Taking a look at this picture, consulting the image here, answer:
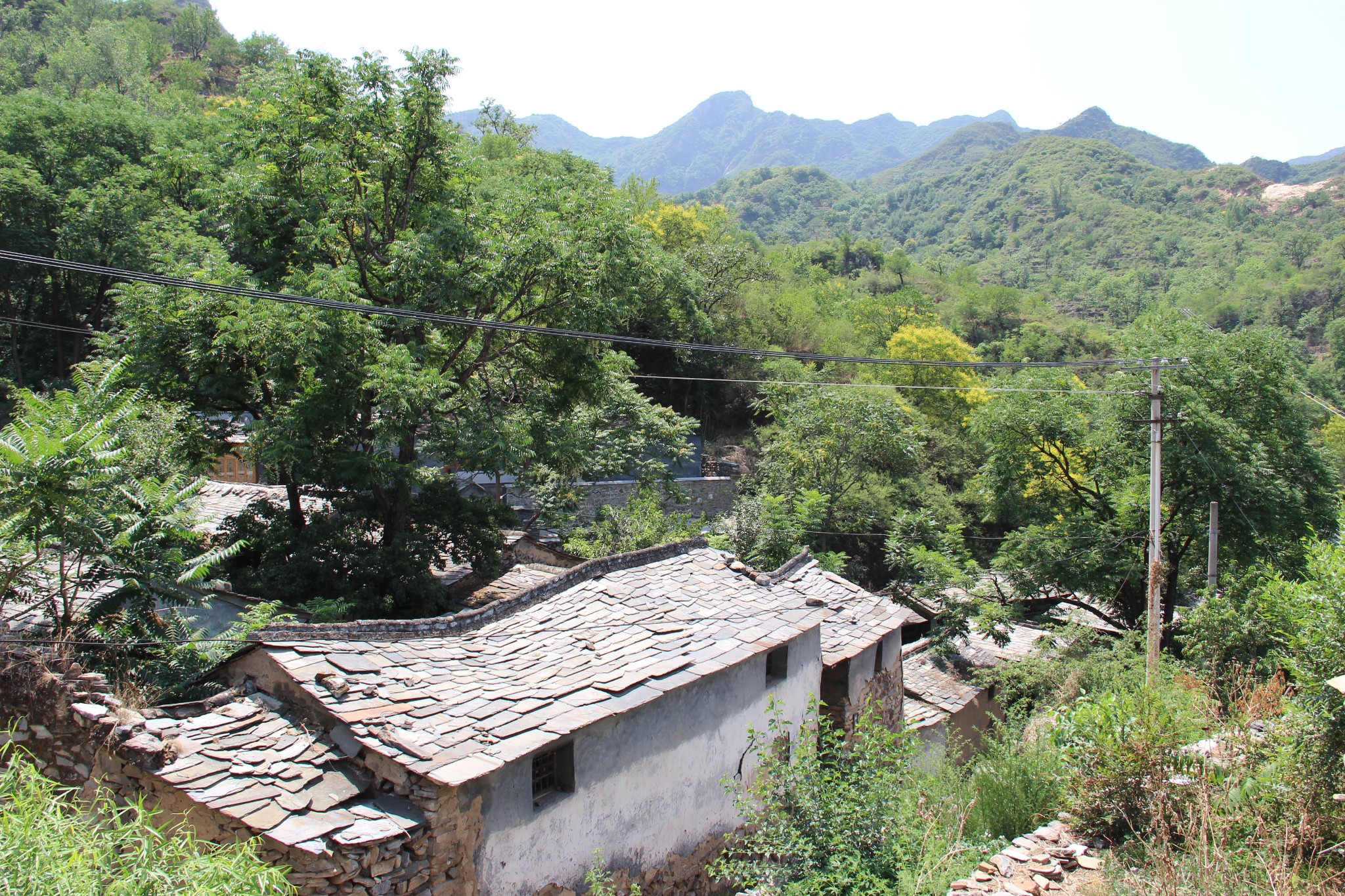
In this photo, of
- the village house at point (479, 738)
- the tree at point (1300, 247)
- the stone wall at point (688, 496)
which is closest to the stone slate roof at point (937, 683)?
the village house at point (479, 738)

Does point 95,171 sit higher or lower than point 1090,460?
higher

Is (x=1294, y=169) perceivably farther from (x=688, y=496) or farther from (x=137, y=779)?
(x=137, y=779)

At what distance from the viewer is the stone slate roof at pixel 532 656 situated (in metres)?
6.56

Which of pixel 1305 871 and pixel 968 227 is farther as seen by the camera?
pixel 968 227

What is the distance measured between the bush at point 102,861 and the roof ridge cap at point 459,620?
185cm

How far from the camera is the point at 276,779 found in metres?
6.11

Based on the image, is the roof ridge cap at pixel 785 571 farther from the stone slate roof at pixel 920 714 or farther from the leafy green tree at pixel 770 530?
the leafy green tree at pixel 770 530

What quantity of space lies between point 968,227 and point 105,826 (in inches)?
5389

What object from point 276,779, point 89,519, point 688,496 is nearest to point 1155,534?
point 276,779

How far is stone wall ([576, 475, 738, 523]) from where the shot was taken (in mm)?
26344

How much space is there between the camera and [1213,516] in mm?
17438

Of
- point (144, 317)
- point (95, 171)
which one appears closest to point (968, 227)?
point (95, 171)

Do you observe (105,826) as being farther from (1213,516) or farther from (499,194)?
(1213,516)

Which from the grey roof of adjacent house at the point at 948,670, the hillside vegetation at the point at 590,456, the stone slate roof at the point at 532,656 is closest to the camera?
the stone slate roof at the point at 532,656
